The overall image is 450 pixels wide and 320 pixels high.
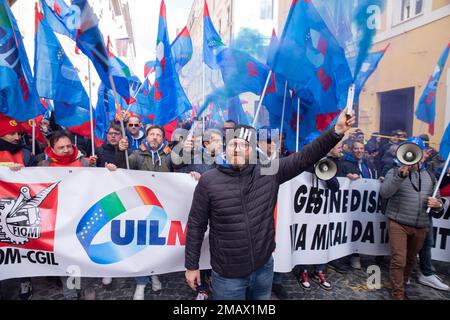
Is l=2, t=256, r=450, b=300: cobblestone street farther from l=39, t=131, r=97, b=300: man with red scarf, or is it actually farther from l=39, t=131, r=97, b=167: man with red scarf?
l=39, t=131, r=97, b=167: man with red scarf

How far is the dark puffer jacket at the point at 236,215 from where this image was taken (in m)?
2.10

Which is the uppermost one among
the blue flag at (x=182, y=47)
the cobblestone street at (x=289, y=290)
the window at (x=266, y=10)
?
the window at (x=266, y=10)

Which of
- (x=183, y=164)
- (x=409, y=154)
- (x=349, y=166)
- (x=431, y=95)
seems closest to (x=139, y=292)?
(x=183, y=164)

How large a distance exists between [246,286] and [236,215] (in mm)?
530

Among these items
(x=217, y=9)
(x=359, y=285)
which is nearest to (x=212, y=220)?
(x=359, y=285)

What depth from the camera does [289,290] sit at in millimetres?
3537

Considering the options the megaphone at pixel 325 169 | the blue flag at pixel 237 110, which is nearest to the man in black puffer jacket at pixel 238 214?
the megaphone at pixel 325 169

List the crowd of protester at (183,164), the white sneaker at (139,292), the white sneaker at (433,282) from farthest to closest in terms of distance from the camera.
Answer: the white sneaker at (433,282)
the white sneaker at (139,292)
the crowd of protester at (183,164)

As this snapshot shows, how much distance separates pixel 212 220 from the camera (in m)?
2.17

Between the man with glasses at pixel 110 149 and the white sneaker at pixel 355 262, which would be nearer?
the man with glasses at pixel 110 149

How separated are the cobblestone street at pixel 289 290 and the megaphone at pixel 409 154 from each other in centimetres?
153

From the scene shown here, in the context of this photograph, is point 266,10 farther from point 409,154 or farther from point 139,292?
point 139,292

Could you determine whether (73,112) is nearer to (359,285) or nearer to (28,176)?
(28,176)

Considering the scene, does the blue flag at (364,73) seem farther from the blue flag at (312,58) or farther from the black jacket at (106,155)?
the black jacket at (106,155)
